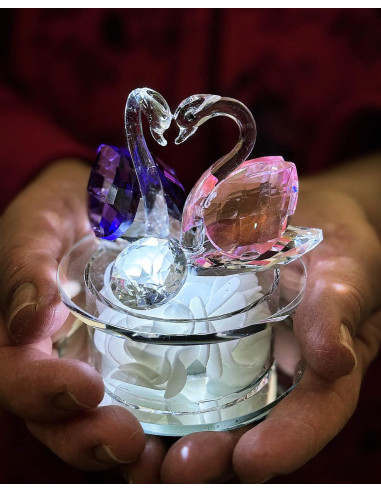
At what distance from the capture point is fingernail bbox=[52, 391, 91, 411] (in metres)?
0.42

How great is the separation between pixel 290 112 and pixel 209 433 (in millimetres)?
479

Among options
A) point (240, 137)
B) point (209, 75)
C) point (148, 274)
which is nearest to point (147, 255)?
point (148, 274)

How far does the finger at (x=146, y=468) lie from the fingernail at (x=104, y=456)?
2 centimetres

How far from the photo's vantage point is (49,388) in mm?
423

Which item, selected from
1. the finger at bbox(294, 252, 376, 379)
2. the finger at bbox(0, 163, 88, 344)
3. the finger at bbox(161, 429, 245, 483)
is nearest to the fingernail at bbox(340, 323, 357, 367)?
the finger at bbox(294, 252, 376, 379)

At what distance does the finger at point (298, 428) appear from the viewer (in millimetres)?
412

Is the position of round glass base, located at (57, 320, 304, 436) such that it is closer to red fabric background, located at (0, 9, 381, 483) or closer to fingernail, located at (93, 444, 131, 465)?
fingernail, located at (93, 444, 131, 465)

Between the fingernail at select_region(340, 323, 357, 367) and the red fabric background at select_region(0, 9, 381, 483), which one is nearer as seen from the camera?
the fingernail at select_region(340, 323, 357, 367)

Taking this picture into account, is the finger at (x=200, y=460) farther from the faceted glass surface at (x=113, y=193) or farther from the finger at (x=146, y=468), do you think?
the faceted glass surface at (x=113, y=193)

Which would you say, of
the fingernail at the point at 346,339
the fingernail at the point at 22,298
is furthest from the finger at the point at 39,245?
the fingernail at the point at 346,339

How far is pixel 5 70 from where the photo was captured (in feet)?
2.81

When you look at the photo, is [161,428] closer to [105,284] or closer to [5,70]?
[105,284]

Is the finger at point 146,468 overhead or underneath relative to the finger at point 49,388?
underneath

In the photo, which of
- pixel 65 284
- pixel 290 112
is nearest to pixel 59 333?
pixel 65 284
